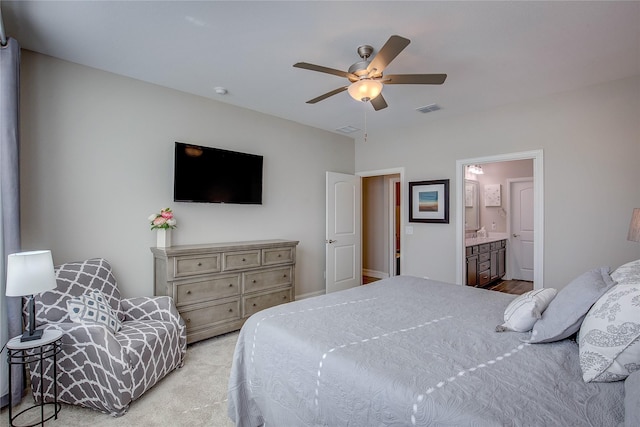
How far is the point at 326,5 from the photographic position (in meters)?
2.02

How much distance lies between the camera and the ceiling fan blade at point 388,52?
185cm

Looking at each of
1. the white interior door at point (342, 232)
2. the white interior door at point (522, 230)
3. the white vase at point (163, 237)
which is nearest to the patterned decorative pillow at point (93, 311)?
the white vase at point (163, 237)

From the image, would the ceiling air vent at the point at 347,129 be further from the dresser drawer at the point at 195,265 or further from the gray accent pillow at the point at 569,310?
the gray accent pillow at the point at 569,310

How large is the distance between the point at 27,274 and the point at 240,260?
186 cm

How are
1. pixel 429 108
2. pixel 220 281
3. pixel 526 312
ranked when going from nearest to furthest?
pixel 526 312
pixel 220 281
pixel 429 108

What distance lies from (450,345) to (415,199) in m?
3.46

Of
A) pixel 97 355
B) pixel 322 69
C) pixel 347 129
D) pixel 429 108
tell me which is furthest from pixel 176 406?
pixel 347 129

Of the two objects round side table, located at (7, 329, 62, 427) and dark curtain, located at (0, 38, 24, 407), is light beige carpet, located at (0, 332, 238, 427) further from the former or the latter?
dark curtain, located at (0, 38, 24, 407)

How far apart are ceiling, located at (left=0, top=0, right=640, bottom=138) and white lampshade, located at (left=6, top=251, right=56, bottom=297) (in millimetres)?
1648

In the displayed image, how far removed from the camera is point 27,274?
184 cm

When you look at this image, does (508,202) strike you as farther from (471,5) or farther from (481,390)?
(481,390)

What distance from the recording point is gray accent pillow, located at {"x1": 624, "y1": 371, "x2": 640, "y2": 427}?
2.73 ft

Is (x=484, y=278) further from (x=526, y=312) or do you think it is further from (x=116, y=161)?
(x=116, y=161)

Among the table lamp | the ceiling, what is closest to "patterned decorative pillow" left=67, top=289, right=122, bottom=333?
the table lamp
